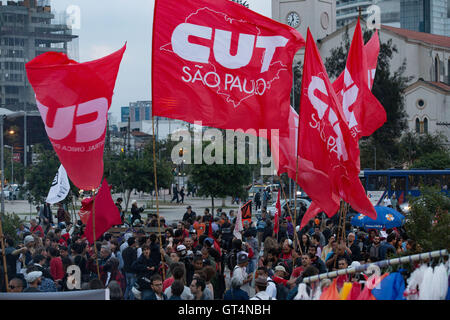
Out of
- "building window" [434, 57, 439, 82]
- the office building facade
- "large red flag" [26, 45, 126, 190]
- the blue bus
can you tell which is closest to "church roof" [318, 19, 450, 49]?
"building window" [434, 57, 439, 82]

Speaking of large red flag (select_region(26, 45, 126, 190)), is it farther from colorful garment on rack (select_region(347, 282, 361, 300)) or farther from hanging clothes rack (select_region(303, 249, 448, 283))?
colorful garment on rack (select_region(347, 282, 361, 300))

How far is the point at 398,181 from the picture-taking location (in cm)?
4175

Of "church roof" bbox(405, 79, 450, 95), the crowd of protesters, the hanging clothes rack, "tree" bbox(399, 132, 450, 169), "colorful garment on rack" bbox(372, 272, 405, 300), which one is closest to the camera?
the hanging clothes rack

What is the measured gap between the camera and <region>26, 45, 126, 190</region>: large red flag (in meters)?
10.8

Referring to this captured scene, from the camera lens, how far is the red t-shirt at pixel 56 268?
12930 mm

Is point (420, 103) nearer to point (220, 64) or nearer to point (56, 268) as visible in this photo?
point (56, 268)

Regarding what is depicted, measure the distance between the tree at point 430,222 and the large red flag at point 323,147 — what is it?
0.95m

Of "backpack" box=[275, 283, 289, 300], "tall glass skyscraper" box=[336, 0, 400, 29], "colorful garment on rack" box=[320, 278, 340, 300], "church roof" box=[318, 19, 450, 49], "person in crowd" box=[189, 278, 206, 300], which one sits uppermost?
"tall glass skyscraper" box=[336, 0, 400, 29]

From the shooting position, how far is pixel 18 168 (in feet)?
252

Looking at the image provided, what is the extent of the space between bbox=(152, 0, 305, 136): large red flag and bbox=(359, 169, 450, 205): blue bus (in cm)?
3081

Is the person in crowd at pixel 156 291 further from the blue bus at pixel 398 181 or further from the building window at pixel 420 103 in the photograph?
the building window at pixel 420 103
